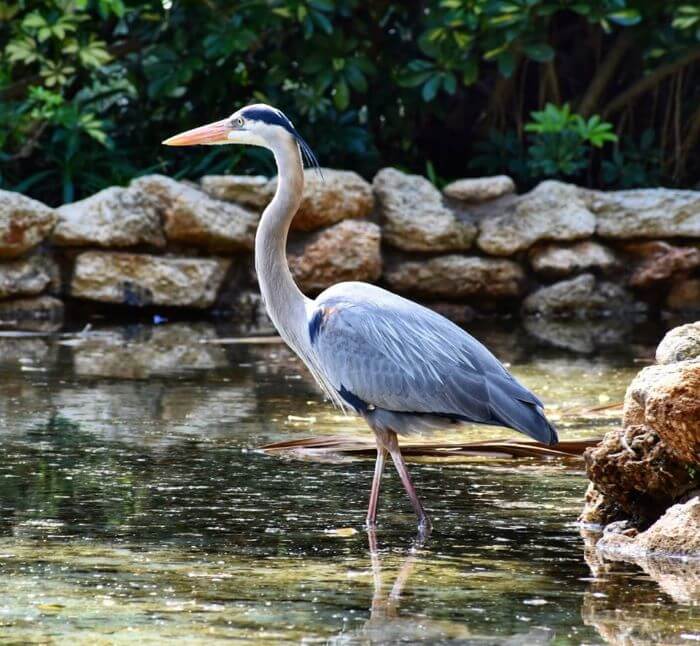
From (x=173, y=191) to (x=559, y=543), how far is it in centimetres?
784

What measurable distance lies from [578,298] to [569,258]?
466 millimetres

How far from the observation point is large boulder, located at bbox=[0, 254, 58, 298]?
39.3ft

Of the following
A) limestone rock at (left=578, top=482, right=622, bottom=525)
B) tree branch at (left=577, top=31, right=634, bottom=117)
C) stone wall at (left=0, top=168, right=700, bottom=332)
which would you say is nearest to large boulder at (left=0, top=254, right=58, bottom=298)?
stone wall at (left=0, top=168, right=700, bottom=332)

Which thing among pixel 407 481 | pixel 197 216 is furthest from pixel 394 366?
pixel 197 216

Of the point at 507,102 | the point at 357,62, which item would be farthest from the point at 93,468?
the point at 507,102

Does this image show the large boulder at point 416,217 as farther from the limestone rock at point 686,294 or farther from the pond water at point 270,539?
the pond water at point 270,539

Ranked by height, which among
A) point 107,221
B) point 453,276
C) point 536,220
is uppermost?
point 107,221

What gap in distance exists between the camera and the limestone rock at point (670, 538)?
469 centimetres

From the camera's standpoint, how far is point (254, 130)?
6.12 m

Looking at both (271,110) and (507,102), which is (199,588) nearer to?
(271,110)

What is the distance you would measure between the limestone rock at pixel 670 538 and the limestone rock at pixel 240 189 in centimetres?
790

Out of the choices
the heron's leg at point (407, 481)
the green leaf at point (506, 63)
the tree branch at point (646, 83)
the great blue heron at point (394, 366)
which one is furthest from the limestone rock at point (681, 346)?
the tree branch at point (646, 83)

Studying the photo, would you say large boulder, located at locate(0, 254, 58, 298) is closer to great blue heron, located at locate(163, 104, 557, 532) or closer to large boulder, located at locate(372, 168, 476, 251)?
large boulder, located at locate(372, 168, 476, 251)

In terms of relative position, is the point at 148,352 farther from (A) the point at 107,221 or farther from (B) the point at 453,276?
(B) the point at 453,276
